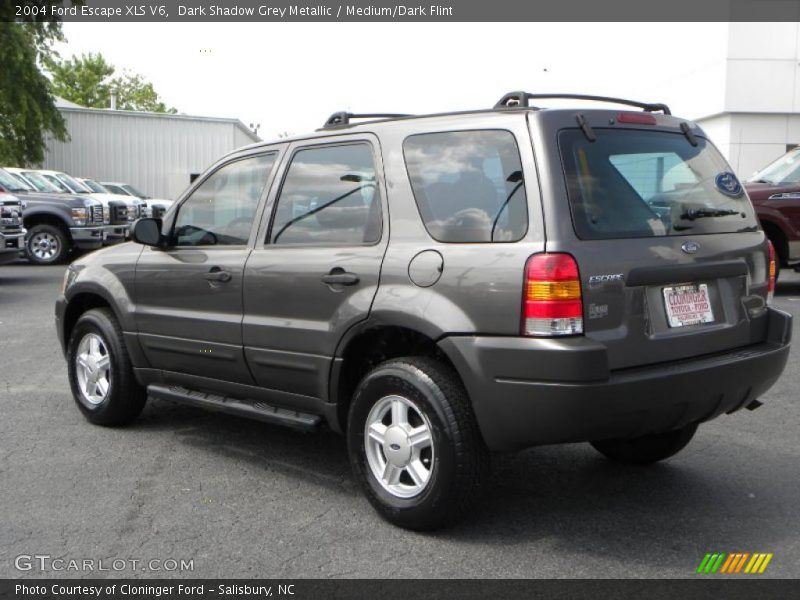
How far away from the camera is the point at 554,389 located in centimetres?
351

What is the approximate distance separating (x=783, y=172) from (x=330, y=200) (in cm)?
985

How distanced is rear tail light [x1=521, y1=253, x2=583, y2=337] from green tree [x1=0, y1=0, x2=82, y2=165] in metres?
27.3

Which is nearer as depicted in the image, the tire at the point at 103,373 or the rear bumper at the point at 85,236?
the tire at the point at 103,373

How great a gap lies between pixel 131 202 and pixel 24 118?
1108 centimetres

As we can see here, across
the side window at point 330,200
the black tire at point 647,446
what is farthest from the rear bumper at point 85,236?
the black tire at point 647,446

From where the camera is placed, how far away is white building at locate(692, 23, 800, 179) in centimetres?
2750

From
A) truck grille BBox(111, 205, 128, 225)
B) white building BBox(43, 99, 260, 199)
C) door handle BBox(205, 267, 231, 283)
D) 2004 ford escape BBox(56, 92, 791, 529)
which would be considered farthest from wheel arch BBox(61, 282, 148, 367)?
white building BBox(43, 99, 260, 199)

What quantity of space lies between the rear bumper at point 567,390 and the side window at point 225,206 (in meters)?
1.71

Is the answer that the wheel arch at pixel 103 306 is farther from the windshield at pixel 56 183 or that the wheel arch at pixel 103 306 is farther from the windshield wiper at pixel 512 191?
the windshield at pixel 56 183

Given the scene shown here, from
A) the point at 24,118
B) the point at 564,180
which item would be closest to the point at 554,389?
the point at 564,180

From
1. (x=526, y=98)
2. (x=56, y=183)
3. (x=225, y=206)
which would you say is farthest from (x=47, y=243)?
(x=526, y=98)

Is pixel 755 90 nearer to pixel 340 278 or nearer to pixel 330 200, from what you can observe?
pixel 330 200

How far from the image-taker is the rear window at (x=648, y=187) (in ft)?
12.2
